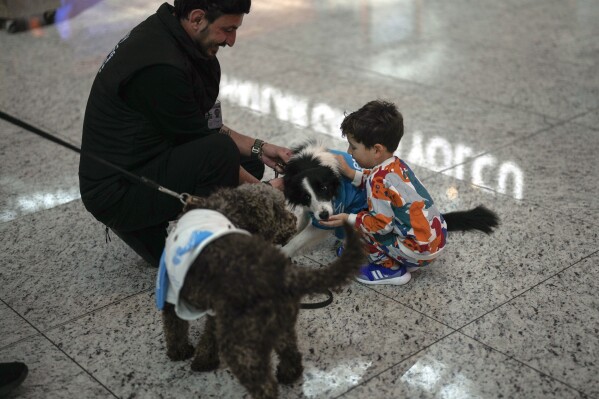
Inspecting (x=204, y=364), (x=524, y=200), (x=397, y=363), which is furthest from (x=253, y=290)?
(x=524, y=200)

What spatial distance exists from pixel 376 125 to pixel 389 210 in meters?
0.38

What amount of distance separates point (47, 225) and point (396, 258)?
1.93m

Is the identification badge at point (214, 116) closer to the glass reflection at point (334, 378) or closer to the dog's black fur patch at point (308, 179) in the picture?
the dog's black fur patch at point (308, 179)

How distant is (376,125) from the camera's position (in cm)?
314

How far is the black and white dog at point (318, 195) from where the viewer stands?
3180 mm

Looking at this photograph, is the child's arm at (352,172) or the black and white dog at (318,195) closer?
the black and white dog at (318,195)

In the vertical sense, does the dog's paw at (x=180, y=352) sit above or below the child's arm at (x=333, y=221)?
below

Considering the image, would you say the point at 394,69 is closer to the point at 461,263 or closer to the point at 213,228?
the point at 461,263

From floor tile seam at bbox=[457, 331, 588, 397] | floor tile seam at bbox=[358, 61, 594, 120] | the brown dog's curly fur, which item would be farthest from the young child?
floor tile seam at bbox=[358, 61, 594, 120]

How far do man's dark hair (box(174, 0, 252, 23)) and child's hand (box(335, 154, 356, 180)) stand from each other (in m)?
0.80

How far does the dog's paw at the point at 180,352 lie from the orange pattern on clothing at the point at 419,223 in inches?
42.8

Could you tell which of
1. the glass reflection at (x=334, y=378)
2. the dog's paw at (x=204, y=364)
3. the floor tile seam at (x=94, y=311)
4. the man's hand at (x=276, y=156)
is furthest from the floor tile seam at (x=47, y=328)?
the glass reflection at (x=334, y=378)

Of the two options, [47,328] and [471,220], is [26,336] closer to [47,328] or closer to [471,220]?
[47,328]

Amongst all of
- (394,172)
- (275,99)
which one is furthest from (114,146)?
(275,99)
